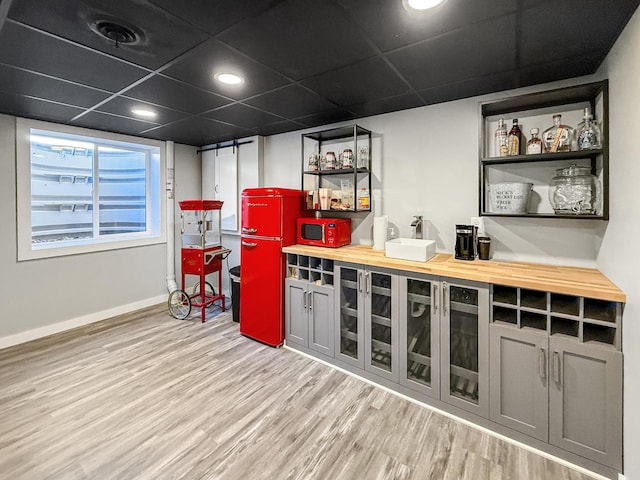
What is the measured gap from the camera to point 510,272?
80.5 inches

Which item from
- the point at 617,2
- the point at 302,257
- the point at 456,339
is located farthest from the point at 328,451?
the point at 617,2

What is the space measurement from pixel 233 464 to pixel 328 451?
1.83 feet

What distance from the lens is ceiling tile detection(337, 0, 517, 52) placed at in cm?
144

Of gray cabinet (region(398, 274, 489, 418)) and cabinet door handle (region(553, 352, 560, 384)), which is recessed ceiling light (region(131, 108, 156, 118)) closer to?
gray cabinet (region(398, 274, 489, 418))

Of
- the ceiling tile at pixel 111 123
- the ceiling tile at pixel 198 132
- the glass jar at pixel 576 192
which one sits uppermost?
the ceiling tile at pixel 198 132

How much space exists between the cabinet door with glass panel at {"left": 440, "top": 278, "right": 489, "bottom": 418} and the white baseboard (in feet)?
13.1

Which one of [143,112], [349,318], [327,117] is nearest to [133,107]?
[143,112]

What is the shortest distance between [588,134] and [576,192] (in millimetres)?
362

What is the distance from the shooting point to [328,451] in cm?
189

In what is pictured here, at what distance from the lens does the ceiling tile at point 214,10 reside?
4.69 feet

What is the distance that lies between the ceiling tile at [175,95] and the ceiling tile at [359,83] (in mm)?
904

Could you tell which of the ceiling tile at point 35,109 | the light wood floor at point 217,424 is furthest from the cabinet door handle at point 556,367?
the ceiling tile at point 35,109

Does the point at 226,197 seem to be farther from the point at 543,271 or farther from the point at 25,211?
the point at 543,271

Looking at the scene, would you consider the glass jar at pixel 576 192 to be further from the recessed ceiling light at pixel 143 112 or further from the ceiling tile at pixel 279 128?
the recessed ceiling light at pixel 143 112
